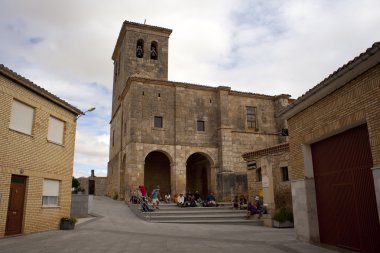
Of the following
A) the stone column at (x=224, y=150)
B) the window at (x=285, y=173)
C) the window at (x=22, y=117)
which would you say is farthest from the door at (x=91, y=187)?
the window at (x=22, y=117)

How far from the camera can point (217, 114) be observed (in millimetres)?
28984

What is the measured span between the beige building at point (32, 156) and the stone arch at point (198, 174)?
16097mm

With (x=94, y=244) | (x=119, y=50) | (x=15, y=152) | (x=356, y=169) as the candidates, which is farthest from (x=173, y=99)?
(x=356, y=169)

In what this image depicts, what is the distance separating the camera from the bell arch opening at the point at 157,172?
3042cm

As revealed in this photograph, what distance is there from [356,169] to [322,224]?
2.36 meters

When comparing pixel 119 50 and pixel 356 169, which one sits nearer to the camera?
pixel 356 169

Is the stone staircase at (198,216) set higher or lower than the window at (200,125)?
lower

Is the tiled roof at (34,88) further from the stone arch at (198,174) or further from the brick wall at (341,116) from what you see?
the stone arch at (198,174)

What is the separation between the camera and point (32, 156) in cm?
1308

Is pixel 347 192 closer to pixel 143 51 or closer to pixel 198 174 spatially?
pixel 198 174

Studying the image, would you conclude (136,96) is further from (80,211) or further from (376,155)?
(376,155)

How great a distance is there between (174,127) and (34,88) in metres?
15.1

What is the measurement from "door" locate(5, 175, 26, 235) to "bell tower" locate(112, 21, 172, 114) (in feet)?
62.7

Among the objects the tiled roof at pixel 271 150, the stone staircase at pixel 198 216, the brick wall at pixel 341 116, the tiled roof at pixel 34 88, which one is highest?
the tiled roof at pixel 34 88
